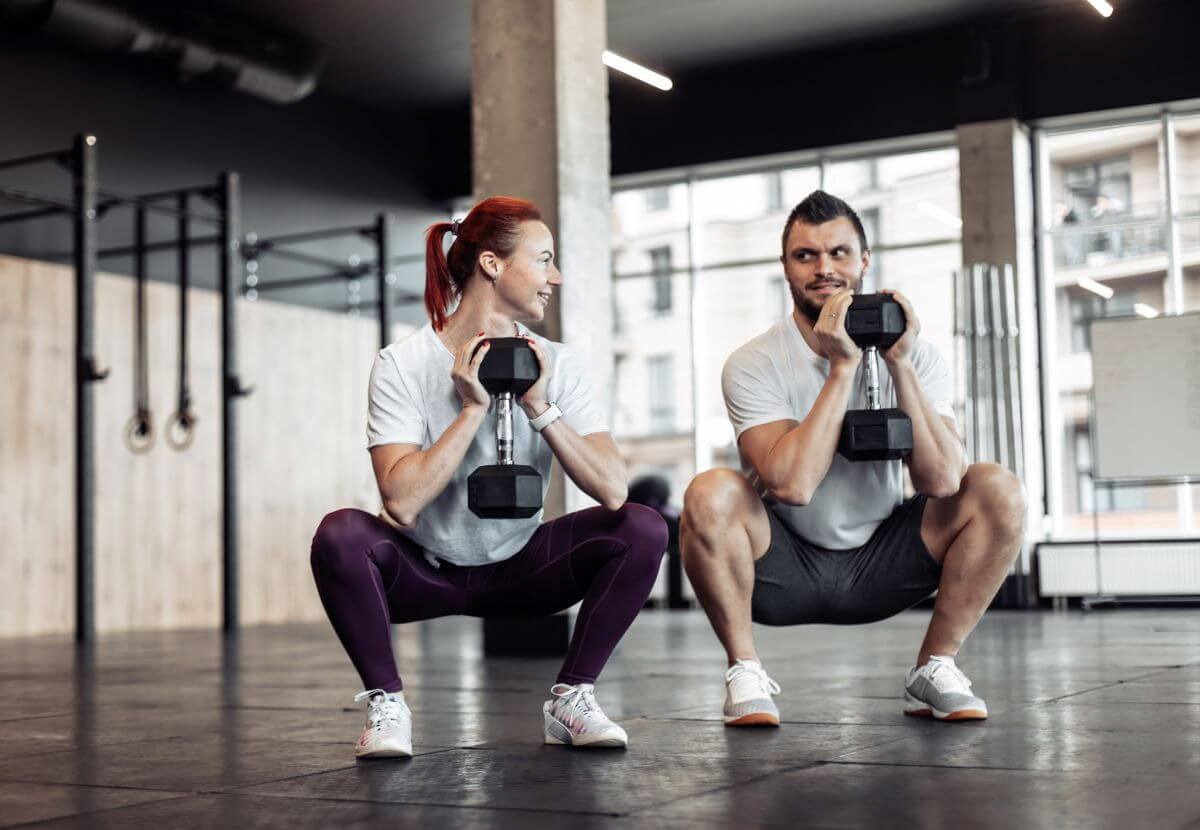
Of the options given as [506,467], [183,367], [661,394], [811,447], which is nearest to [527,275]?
[506,467]

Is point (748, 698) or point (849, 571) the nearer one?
point (748, 698)

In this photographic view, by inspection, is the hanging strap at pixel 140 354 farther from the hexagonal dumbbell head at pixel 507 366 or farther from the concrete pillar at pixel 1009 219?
the hexagonal dumbbell head at pixel 507 366

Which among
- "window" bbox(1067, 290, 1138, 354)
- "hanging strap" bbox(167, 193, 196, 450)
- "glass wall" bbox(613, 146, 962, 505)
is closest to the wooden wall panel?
"hanging strap" bbox(167, 193, 196, 450)

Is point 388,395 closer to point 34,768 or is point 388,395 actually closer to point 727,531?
point 727,531

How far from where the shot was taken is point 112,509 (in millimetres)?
8977

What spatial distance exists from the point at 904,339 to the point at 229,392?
6717 millimetres

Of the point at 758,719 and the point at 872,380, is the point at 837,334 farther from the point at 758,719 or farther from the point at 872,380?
the point at 758,719

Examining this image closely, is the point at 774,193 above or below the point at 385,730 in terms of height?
above

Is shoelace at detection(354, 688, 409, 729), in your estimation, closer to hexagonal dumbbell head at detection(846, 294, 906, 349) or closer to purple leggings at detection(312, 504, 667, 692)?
purple leggings at detection(312, 504, 667, 692)

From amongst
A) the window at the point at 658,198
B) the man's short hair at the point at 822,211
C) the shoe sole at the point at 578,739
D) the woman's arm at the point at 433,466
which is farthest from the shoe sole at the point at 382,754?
the window at the point at 658,198

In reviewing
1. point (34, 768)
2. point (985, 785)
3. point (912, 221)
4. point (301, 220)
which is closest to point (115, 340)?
point (301, 220)

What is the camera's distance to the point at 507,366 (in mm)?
2166

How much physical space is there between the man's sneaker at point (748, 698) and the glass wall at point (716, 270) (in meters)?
8.26

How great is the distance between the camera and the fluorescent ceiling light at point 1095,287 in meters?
9.81
